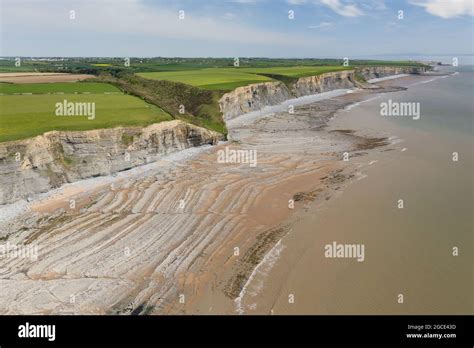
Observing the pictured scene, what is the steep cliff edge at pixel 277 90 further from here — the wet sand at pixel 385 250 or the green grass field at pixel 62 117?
the wet sand at pixel 385 250

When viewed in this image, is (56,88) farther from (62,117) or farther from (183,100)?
(62,117)

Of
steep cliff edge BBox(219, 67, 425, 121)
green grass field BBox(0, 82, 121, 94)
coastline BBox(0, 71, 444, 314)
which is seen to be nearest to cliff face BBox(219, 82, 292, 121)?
steep cliff edge BBox(219, 67, 425, 121)

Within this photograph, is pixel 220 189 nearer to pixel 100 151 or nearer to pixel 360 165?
pixel 100 151

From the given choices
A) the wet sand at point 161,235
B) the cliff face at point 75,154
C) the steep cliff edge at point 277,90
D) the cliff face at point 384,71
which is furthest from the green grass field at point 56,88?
the cliff face at point 384,71

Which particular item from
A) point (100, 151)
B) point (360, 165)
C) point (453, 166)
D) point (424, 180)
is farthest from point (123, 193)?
point (453, 166)

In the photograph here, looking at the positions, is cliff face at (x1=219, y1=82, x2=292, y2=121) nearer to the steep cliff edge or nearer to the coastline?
the steep cliff edge
